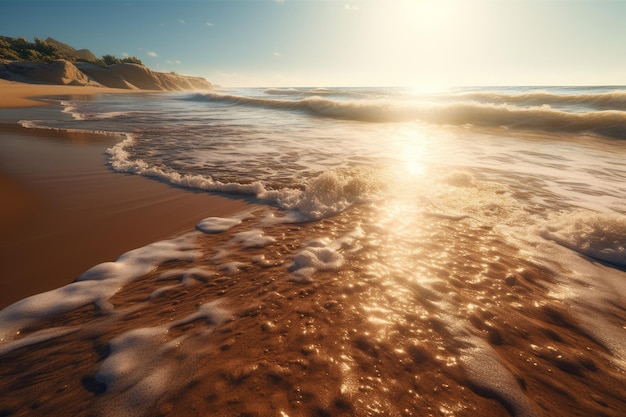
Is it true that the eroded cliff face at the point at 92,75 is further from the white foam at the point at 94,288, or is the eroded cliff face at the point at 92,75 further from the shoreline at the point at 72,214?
the white foam at the point at 94,288

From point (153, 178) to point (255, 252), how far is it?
3.16m

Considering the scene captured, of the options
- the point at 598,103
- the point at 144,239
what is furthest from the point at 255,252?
the point at 598,103

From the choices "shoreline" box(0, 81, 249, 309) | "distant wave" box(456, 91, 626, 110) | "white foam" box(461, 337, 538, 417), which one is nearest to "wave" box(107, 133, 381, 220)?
"shoreline" box(0, 81, 249, 309)

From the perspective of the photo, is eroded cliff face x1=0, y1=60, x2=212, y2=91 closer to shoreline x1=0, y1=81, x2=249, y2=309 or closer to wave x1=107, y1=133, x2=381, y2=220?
shoreline x1=0, y1=81, x2=249, y2=309

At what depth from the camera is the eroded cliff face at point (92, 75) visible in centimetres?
3350

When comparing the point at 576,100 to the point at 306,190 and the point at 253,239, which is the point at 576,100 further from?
the point at 253,239

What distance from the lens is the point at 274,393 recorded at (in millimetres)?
1409

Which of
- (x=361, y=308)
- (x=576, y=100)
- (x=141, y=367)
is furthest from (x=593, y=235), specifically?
(x=576, y=100)

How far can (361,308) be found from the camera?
79.4 inches

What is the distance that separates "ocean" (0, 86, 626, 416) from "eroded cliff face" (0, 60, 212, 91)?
148 ft

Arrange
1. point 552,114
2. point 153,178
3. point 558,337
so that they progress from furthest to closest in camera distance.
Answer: point 552,114, point 153,178, point 558,337

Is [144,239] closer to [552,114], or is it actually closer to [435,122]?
[435,122]

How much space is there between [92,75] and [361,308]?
5810 cm

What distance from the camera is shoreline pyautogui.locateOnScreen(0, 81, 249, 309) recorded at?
8.15ft
